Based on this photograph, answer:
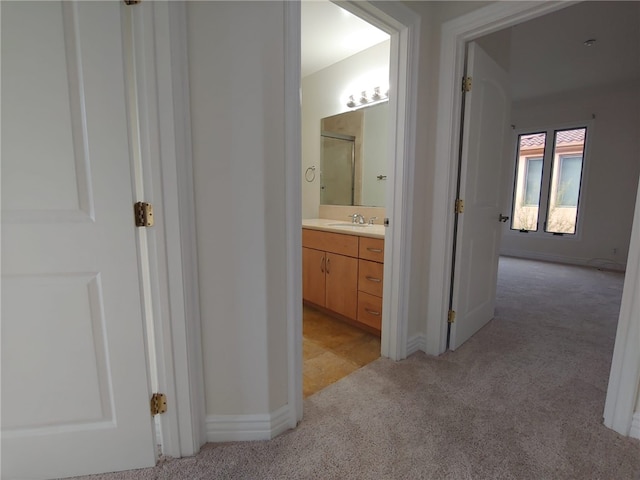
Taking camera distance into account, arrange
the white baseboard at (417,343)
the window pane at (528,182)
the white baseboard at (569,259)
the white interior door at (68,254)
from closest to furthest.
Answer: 1. the white interior door at (68,254)
2. the white baseboard at (417,343)
3. the white baseboard at (569,259)
4. the window pane at (528,182)

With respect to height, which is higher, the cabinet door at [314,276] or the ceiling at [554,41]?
the ceiling at [554,41]

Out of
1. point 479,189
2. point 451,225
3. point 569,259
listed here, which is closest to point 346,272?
point 451,225

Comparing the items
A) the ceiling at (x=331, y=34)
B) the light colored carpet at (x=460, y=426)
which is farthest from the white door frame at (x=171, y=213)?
the ceiling at (x=331, y=34)

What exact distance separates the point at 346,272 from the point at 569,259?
4.64 metres

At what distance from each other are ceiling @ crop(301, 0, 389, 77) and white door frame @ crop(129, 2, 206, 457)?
150 centimetres

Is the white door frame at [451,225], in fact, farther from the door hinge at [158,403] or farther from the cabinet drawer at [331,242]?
the door hinge at [158,403]

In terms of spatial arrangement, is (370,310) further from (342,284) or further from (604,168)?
(604,168)

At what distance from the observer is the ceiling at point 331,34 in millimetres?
2219

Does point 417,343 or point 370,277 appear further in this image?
point 370,277

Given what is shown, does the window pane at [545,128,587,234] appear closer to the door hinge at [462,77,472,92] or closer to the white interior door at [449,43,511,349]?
the white interior door at [449,43,511,349]

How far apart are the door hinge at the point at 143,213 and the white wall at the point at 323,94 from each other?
221 cm

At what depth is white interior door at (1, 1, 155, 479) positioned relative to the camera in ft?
3.21

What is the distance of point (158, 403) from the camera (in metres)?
1.22

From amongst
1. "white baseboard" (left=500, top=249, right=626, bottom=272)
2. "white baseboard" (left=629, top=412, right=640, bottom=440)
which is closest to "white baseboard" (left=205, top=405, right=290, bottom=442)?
"white baseboard" (left=629, top=412, right=640, bottom=440)
